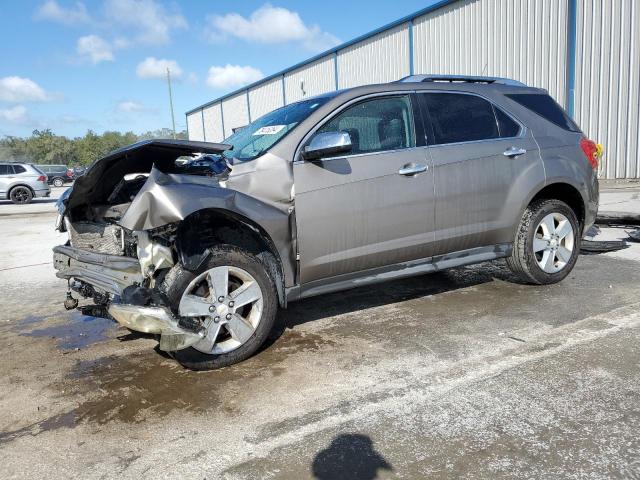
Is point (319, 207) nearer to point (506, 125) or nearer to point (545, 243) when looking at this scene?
point (506, 125)

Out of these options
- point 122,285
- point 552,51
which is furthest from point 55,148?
point 122,285

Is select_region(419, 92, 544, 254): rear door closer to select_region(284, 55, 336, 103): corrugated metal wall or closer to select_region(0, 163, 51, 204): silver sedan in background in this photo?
select_region(284, 55, 336, 103): corrugated metal wall

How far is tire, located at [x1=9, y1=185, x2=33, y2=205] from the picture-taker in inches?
821

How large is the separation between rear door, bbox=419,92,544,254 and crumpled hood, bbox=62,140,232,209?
73.2 inches

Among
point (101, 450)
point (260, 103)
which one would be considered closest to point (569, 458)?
point (101, 450)

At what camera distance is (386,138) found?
408 cm

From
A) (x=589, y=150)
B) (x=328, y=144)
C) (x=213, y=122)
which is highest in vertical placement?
(x=213, y=122)

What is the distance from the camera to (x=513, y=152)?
15.1 feet

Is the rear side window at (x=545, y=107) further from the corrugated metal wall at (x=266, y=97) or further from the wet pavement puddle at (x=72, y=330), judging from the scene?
the corrugated metal wall at (x=266, y=97)

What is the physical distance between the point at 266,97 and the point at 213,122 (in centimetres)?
1107

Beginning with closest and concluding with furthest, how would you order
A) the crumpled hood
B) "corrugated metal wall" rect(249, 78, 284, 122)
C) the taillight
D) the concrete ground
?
the concrete ground, the crumpled hood, the taillight, "corrugated metal wall" rect(249, 78, 284, 122)

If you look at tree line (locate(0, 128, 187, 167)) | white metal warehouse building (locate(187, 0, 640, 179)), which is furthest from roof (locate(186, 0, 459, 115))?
tree line (locate(0, 128, 187, 167))

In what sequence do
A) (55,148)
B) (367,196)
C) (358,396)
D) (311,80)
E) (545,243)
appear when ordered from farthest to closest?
1. (55,148)
2. (311,80)
3. (545,243)
4. (367,196)
5. (358,396)

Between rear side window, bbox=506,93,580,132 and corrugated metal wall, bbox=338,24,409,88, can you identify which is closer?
rear side window, bbox=506,93,580,132
